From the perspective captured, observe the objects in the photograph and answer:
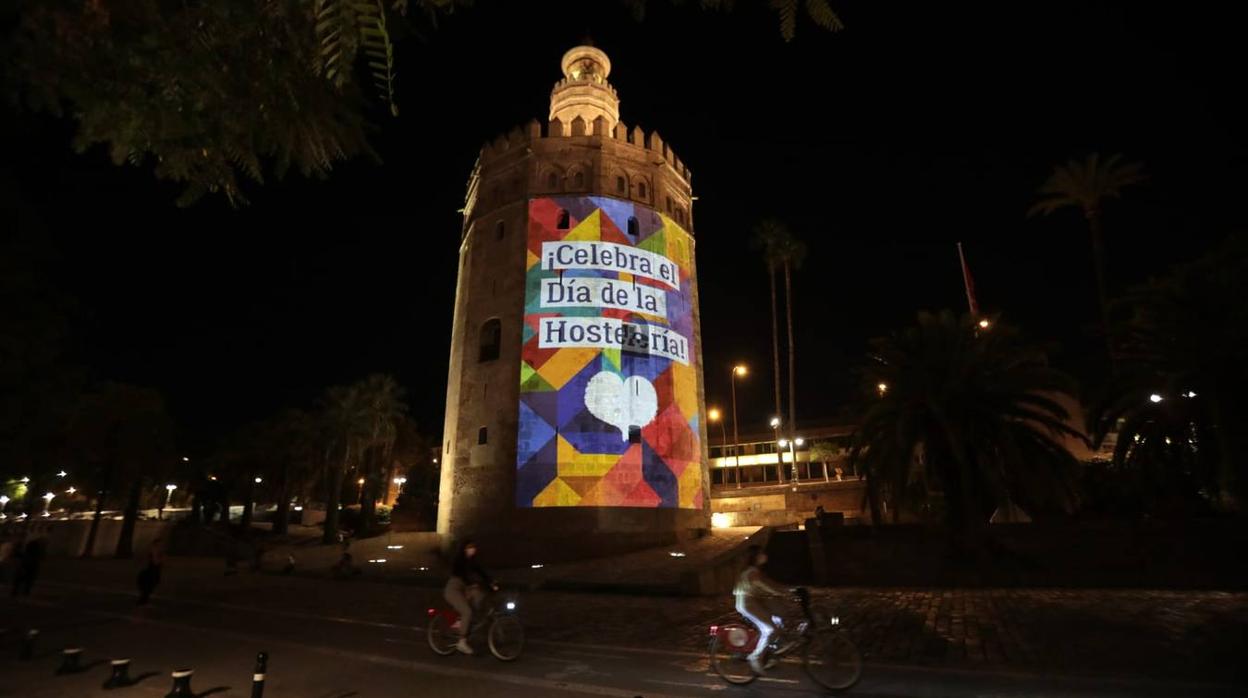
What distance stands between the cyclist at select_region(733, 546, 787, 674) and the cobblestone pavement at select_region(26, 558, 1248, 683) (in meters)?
2.13

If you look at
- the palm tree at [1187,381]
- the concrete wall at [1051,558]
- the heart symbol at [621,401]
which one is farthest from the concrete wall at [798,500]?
the palm tree at [1187,381]

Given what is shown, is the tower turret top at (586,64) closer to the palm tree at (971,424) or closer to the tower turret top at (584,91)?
the tower turret top at (584,91)

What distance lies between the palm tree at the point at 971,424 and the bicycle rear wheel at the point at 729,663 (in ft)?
42.5

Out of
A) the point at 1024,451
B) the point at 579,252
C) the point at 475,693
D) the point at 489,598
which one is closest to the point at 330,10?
the point at 475,693

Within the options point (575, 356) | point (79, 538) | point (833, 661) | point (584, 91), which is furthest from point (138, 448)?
point (833, 661)

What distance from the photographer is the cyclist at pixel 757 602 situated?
367 inches

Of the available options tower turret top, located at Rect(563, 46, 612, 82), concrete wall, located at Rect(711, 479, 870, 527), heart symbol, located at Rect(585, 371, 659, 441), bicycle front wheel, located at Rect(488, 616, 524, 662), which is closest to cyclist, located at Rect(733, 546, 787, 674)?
bicycle front wheel, located at Rect(488, 616, 524, 662)

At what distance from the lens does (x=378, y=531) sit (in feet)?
156

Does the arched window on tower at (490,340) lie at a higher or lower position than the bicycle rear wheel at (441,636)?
higher

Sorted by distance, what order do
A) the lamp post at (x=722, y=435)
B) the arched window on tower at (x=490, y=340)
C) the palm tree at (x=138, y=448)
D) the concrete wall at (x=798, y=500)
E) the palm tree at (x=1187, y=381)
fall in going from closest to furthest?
the palm tree at (x=1187, y=381) < the arched window on tower at (x=490, y=340) < the palm tree at (x=138, y=448) < the concrete wall at (x=798, y=500) < the lamp post at (x=722, y=435)

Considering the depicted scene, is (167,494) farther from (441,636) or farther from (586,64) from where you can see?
(441,636)

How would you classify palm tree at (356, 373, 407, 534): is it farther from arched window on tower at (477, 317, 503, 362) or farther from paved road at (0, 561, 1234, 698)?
paved road at (0, 561, 1234, 698)

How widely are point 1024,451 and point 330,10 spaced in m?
23.6

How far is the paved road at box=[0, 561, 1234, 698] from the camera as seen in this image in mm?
8336
